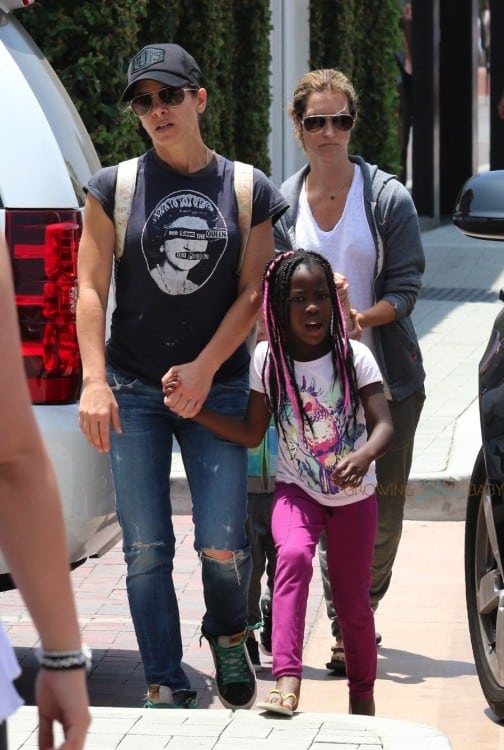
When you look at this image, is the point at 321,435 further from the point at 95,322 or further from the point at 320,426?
the point at 95,322

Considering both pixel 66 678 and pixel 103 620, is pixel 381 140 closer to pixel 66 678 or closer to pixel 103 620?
pixel 103 620

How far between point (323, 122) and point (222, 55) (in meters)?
5.83

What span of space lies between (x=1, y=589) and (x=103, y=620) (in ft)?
4.45

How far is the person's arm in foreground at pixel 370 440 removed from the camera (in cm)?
431

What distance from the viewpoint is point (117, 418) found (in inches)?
174

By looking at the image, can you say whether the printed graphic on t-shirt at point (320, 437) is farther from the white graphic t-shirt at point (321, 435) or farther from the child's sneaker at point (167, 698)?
the child's sneaker at point (167, 698)

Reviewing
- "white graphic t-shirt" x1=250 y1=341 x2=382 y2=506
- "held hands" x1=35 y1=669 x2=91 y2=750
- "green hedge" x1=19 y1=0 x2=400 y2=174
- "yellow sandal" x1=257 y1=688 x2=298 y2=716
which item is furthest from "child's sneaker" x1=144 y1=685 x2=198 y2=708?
"green hedge" x1=19 y1=0 x2=400 y2=174

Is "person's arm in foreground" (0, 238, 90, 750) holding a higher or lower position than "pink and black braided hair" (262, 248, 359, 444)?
higher

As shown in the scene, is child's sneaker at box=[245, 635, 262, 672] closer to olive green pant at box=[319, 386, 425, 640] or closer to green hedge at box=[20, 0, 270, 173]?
olive green pant at box=[319, 386, 425, 640]

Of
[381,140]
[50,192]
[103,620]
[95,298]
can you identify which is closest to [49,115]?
[50,192]

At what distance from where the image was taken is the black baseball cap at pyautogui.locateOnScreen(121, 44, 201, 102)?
446cm

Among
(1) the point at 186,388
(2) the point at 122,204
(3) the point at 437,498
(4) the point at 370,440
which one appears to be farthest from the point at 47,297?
(3) the point at 437,498

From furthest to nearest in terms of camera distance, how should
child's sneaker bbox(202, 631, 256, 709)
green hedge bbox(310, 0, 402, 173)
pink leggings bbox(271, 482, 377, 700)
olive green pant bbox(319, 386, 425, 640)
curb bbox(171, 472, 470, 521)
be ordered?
green hedge bbox(310, 0, 402, 173), curb bbox(171, 472, 470, 521), olive green pant bbox(319, 386, 425, 640), child's sneaker bbox(202, 631, 256, 709), pink leggings bbox(271, 482, 377, 700)

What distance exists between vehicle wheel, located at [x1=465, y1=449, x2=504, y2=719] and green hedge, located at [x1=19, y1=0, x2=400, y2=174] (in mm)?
3529
